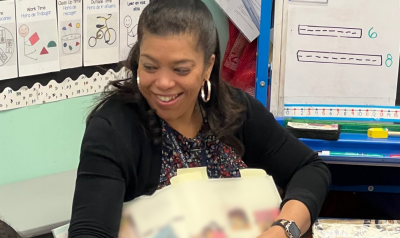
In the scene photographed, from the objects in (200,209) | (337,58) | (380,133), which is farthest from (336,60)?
(200,209)

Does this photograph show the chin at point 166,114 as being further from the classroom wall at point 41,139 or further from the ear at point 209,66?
the classroom wall at point 41,139

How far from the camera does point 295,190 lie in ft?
3.77

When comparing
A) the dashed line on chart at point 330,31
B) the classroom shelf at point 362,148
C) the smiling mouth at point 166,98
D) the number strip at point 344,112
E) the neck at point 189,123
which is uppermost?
the dashed line on chart at point 330,31

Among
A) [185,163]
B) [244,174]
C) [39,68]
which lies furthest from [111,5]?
[244,174]

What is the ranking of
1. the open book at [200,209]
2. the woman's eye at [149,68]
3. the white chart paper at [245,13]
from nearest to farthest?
the open book at [200,209] → the woman's eye at [149,68] → the white chart paper at [245,13]

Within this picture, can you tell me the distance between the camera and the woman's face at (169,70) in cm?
99

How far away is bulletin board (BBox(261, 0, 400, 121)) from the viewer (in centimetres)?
157

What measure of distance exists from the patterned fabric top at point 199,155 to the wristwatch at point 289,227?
6.7 inches

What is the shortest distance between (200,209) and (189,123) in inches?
11.3

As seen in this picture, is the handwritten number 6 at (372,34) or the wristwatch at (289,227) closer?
the wristwatch at (289,227)

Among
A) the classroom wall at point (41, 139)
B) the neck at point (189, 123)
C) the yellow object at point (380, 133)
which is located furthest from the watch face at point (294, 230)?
the classroom wall at point (41, 139)

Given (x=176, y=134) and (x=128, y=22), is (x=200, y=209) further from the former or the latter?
(x=128, y=22)

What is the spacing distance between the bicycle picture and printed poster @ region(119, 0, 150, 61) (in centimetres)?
4

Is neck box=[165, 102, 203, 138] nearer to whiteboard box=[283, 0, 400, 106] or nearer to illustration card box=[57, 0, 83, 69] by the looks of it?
whiteboard box=[283, 0, 400, 106]
